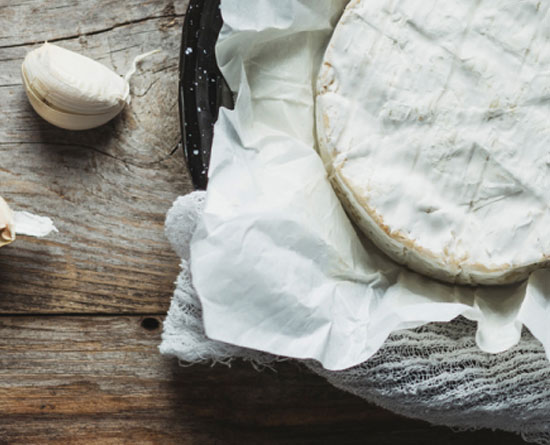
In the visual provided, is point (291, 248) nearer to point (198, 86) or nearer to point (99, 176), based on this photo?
point (198, 86)

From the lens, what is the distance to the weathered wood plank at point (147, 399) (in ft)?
2.90

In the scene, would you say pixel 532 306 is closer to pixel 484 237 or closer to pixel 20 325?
pixel 484 237

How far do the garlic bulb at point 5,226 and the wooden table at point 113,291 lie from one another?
57 mm

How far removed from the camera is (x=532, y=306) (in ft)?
2.30

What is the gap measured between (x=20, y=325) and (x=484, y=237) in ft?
1.90

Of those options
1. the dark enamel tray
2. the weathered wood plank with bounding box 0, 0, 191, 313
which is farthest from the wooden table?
the dark enamel tray

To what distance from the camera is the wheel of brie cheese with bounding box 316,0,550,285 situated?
2.32 feet

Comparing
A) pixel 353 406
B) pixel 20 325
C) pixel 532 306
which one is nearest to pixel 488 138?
pixel 532 306

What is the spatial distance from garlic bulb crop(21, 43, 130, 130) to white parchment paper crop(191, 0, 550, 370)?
0.55 ft

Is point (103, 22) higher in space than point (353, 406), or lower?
higher

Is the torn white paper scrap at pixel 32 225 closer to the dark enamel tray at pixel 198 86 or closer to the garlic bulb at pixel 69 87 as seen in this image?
the garlic bulb at pixel 69 87

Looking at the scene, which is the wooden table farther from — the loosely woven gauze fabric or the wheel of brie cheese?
the wheel of brie cheese

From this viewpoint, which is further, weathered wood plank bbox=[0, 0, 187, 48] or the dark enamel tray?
weathered wood plank bbox=[0, 0, 187, 48]

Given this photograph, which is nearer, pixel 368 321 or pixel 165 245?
pixel 368 321
